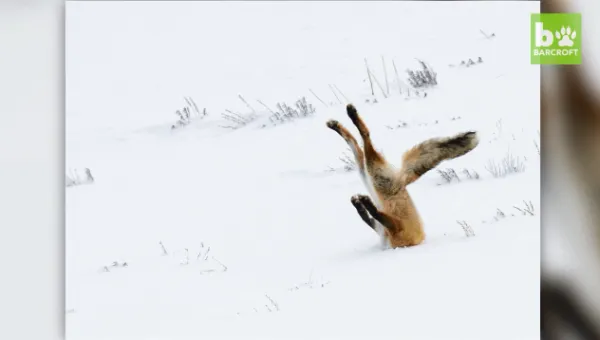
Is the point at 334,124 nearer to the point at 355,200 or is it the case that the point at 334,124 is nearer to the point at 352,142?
the point at 352,142

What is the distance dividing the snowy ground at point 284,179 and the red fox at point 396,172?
0.08 feet

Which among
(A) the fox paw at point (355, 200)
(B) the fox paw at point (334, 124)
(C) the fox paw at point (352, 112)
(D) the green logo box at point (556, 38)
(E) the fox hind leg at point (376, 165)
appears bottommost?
(A) the fox paw at point (355, 200)

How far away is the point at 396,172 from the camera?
5.10ft

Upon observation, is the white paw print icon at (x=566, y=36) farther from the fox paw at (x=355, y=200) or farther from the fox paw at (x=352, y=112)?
the fox paw at (x=355, y=200)

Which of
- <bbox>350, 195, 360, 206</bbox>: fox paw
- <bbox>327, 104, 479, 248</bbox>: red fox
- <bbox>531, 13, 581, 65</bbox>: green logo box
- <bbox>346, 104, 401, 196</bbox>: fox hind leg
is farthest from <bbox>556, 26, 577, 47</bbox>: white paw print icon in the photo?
<bbox>350, 195, 360, 206</bbox>: fox paw

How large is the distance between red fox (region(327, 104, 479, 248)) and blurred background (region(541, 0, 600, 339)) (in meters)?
0.24

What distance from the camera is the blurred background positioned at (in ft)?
5.06

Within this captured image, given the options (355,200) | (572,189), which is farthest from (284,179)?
(572,189)

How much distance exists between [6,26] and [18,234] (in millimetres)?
590

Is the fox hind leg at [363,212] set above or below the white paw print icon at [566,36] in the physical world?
below

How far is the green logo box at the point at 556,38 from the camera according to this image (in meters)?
1.55

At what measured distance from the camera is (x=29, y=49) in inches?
61.6

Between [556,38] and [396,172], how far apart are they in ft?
1.92

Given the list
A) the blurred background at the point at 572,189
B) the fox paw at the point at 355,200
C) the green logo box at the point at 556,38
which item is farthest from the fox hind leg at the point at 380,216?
the green logo box at the point at 556,38
